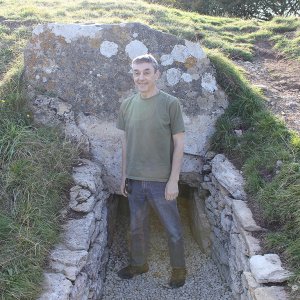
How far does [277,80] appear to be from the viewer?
665cm

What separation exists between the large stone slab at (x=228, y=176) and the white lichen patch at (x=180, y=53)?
1337 mm

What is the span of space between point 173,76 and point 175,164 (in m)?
→ 1.67

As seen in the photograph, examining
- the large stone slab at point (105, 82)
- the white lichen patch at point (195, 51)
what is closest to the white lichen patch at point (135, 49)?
the large stone slab at point (105, 82)

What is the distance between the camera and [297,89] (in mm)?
6285

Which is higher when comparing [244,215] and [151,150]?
[151,150]

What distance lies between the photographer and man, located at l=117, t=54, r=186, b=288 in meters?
4.03

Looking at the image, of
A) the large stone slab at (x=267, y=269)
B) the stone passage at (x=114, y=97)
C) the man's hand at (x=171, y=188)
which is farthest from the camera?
the stone passage at (x=114, y=97)

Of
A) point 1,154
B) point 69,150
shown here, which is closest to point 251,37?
point 69,150

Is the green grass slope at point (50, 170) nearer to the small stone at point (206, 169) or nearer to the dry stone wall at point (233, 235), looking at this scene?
the dry stone wall at point (233, 235)

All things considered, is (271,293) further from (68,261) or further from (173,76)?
(173,76)

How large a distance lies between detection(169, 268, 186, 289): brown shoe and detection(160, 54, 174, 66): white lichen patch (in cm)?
253

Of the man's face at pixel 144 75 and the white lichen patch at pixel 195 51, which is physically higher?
the man's face at pixel 144 75

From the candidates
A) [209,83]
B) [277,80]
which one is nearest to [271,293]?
[209,83]

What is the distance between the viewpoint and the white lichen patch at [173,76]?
5.40 metres
